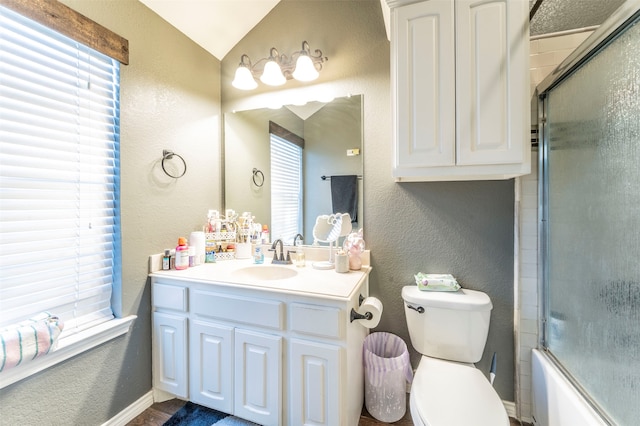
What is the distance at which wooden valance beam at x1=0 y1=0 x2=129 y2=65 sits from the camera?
3.45 feet

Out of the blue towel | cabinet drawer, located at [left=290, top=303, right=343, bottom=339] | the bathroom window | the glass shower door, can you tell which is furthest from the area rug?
the glass shower door

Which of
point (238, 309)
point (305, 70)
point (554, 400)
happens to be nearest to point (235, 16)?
point (305, 70)

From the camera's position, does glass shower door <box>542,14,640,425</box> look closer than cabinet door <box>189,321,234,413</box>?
Yes

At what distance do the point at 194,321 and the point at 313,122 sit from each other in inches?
54.8

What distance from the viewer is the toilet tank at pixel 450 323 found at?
132cm

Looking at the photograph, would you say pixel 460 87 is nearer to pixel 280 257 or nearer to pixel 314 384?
pixel 280 257

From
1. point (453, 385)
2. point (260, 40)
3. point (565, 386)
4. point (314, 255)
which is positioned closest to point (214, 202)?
point (314, 255)

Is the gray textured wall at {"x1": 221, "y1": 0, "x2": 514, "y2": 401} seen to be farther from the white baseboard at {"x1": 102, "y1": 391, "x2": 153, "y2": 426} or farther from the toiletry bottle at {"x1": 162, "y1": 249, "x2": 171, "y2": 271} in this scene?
the white baseboard at {"x1": 102, "y1": 391, "x2": 153, "y2": 426}

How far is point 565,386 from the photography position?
1.10 m

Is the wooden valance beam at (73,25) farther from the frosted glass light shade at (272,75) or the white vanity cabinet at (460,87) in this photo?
the white vanity cabinet at (460,87)

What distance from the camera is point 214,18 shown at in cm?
178

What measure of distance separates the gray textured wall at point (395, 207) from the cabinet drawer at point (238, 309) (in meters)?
0.69

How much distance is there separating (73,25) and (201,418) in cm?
201

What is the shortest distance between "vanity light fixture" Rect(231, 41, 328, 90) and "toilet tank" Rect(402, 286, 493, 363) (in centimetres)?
150
